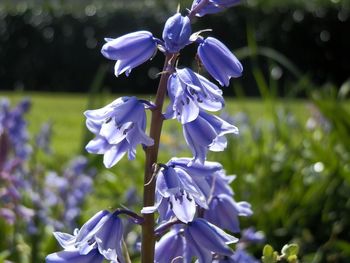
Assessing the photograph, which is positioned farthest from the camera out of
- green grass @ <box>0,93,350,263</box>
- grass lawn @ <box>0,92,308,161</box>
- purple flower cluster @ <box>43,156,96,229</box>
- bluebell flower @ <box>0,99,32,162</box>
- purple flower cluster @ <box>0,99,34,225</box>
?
grass lawn @ <box>0,92,308,161</box>

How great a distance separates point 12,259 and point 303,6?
1524 centimetres

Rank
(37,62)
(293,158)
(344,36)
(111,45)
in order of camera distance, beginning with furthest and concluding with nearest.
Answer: (37,62) < (344,36) < (293,158) < (111,45)

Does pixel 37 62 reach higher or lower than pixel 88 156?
lower

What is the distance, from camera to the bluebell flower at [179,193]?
1.45 m

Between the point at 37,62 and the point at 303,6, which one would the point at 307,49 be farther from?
the point at 37,62

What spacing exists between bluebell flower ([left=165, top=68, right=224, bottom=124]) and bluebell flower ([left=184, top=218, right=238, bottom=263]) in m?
0.21

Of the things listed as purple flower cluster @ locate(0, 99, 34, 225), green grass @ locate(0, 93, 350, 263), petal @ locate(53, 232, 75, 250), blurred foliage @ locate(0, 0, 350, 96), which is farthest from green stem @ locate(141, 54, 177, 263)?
blurred foliage @ locate(0, 0, 350, 96)

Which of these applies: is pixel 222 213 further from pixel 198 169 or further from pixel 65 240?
pixel 65 240

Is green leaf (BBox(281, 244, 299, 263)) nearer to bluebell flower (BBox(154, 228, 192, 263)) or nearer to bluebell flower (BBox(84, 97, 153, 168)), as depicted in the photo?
bluebell flower (BBox(154, 228, 192, 263))

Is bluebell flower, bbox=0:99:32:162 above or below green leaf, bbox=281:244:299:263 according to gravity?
below

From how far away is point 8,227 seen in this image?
3.33 m

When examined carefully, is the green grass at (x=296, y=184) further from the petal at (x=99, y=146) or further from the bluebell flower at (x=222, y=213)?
the petal at (x=99, y=146)

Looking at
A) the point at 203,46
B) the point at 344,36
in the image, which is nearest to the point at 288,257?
the point at 203,46

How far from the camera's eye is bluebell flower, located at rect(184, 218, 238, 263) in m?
1.49
